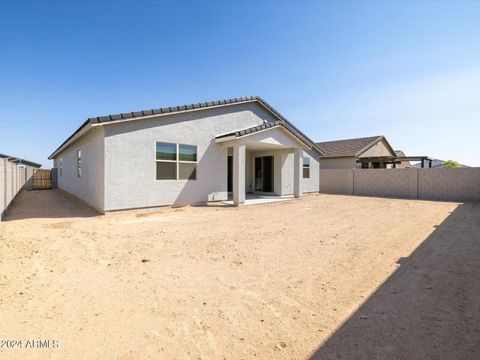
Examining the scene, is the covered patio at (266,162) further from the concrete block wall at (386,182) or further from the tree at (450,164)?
the tree at (450,164)

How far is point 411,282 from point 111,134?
9771 millimetres

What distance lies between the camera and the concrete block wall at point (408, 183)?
581 inches

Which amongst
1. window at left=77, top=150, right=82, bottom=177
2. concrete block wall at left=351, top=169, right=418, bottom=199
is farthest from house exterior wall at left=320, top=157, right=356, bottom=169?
window at left=77, top=150, right=82, bottom=177

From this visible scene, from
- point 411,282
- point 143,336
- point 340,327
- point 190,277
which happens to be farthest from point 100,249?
point 411,282

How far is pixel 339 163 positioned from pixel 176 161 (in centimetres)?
1738

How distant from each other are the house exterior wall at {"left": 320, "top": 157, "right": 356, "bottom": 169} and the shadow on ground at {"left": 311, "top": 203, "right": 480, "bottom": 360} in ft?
61.1

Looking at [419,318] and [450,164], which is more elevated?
[450,164]

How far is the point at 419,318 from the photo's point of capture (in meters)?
2.88

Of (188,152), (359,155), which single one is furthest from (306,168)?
(188,152)

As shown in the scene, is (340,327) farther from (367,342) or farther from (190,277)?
(190,277)

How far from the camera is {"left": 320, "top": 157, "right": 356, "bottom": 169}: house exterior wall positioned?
2230 centimetres

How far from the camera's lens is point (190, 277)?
4.00m

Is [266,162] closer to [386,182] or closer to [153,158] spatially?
[153,158]

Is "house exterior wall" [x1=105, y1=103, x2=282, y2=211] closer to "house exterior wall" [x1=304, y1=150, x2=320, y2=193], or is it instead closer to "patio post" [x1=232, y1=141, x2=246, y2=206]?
"patio post" [x1=232, y1=141, x2=246, y2=206]
